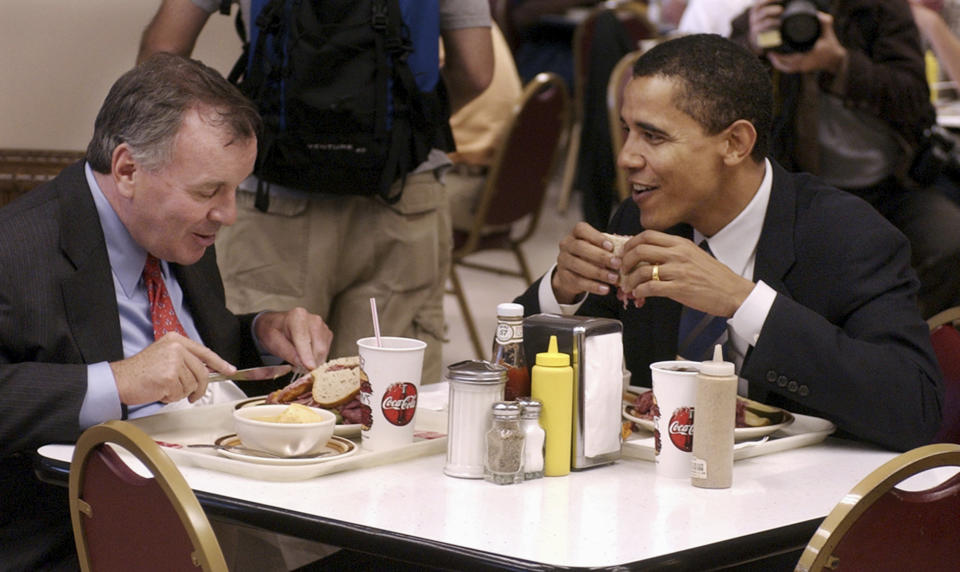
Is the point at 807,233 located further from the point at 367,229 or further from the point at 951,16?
the point at 951,16

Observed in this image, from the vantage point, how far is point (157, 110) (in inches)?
79.8

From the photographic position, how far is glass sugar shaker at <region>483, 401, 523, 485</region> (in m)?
1.66

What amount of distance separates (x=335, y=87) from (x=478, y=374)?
4.19 feet

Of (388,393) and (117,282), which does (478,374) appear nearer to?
(388,393)

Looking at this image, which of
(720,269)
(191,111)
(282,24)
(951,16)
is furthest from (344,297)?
(951,16)

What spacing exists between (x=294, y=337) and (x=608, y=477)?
0.74 metres

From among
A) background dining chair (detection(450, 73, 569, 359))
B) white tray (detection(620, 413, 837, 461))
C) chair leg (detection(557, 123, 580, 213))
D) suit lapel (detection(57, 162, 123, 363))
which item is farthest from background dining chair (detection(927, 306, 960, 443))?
chair leg (detection(557, 123, 580, 213))

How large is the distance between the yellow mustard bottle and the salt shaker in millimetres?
52

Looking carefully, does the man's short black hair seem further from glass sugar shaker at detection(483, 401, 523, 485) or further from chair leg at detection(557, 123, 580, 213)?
chair leg at detection(557, 123, 580, 213)

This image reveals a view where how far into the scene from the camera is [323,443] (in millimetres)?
1760

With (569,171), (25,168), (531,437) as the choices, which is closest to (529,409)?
(531,437)

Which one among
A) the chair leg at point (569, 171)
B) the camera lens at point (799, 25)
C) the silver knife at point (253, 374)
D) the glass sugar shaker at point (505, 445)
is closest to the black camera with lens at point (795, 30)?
the camera lens at point (799, 25)

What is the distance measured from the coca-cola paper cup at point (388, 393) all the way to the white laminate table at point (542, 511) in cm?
5

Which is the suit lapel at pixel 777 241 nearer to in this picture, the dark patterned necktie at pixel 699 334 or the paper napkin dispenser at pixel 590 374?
the dark patterned necktie at pixel 699 334
